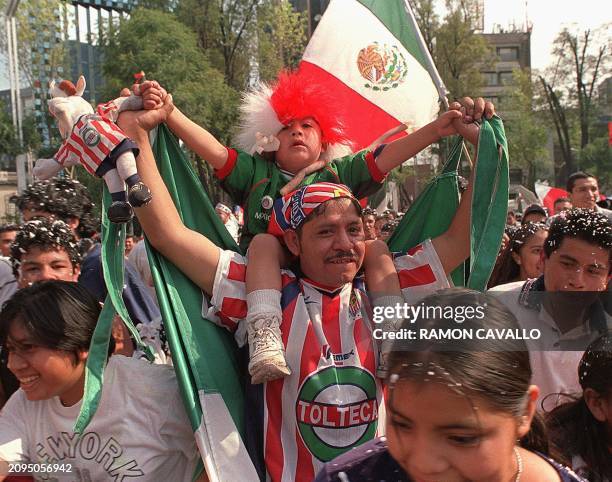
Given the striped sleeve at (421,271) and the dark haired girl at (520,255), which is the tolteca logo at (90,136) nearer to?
the striped sleeve at (421,271)

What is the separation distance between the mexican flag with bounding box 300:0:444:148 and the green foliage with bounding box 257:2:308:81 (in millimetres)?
18109

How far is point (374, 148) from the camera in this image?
2.79m

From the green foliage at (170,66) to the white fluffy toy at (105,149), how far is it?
1523cm

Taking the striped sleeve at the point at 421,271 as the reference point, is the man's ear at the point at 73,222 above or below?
above

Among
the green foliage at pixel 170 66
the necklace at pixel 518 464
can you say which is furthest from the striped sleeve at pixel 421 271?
the green foliage at pixel 170 66

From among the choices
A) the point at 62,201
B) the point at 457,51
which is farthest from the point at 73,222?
the point at 457,51

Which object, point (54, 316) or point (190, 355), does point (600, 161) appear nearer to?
point (190, 355)

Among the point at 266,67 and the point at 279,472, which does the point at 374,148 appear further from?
the point at 266,67

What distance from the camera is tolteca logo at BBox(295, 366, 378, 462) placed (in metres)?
1.94

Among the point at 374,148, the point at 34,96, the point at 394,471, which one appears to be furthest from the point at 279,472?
the point at 34,96

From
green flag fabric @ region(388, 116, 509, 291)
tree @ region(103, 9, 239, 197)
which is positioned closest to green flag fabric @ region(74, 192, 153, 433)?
green flag fabric @ region(388, 116, 509, 291)

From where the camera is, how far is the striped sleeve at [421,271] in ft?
7.22

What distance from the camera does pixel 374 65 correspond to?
3967mm

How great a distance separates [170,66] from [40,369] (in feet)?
53.9
